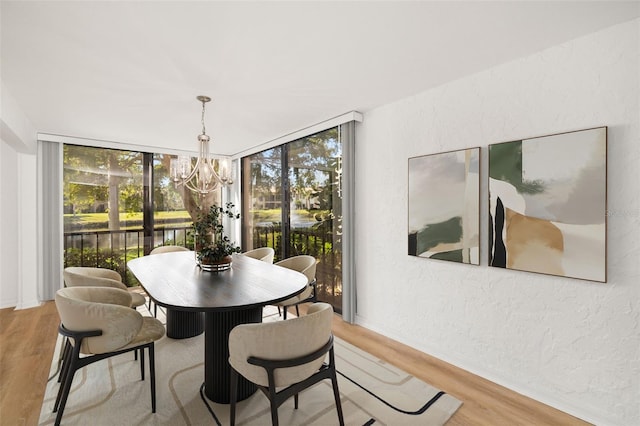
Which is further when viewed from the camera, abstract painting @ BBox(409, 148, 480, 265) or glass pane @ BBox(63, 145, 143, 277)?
glass pane @ BBox(63, 145, 143, 277)

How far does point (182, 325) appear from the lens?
3.07m

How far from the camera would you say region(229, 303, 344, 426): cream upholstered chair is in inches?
57.7

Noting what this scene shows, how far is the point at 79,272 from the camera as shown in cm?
264

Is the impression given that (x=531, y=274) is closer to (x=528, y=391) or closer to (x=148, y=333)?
(x=528, y=391)

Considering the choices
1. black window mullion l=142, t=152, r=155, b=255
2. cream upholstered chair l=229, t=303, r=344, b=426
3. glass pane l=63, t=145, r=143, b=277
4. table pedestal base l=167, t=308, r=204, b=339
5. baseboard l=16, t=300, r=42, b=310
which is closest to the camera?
cream upholstered chair l=229, t=303, r=344, b=426

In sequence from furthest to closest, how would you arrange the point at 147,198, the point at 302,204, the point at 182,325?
1. the point at 147,198
2. the point at 302,204
3. the point at 182,325

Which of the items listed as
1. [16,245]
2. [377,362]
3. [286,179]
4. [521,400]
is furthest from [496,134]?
[16,245]

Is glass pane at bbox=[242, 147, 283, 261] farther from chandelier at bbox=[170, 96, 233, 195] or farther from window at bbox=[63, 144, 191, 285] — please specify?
chandelier at bbox=[170, 96, 233, 195]

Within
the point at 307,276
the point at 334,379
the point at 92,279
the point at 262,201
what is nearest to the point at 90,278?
the point at 92,279

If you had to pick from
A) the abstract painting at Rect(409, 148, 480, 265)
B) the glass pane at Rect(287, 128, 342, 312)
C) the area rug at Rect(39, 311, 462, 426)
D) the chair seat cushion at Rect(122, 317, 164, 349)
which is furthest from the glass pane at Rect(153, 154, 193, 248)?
the abstract painting at Rect(409, 148, 480, 265)

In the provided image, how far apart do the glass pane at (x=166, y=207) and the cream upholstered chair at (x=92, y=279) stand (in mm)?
2335

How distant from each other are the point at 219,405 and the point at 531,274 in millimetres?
2388

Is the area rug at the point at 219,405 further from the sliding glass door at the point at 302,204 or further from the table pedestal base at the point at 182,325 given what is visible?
the sliding glass door at the point at 302,204

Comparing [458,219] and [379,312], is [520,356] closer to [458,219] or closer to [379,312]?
[458,219]
